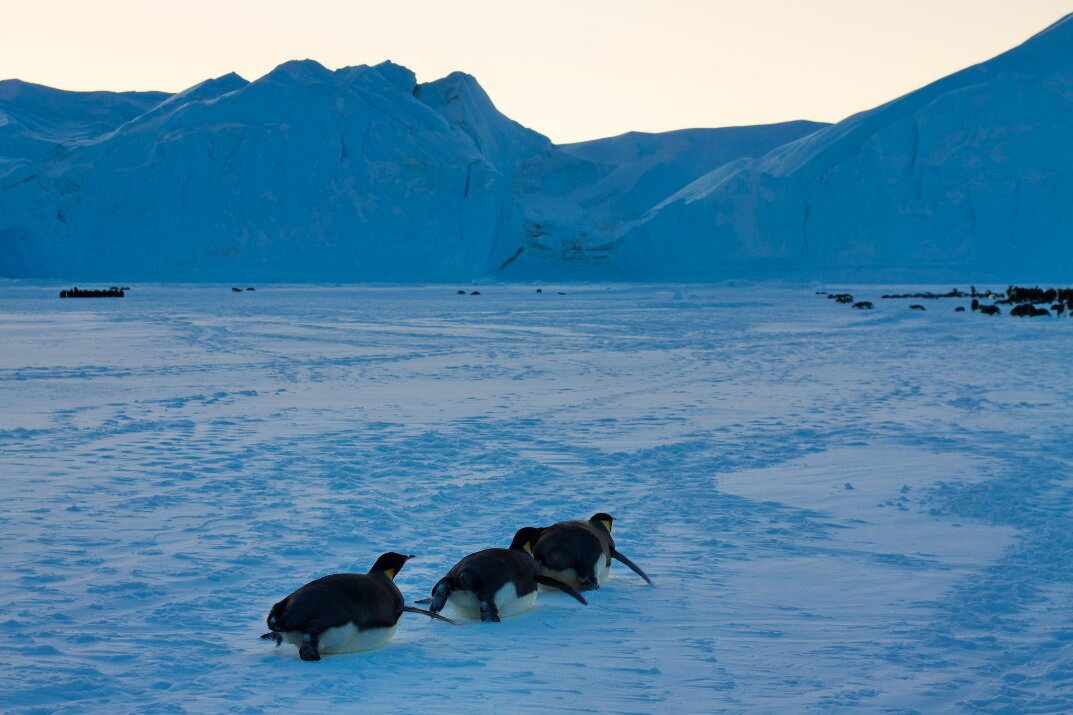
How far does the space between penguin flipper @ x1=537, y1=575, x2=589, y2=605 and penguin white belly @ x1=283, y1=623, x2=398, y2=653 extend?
0.58m

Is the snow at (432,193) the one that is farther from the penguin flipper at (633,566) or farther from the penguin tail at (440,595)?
the penguin tail at (440,595)

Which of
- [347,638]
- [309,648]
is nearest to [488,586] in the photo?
[347,638]

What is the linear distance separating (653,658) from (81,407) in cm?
558

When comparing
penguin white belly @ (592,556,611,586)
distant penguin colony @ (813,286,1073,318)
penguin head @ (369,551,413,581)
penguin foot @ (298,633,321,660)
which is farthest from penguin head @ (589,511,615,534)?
distant penguin colony @ (813,286,1073,318)

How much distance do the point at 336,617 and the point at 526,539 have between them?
0.79 meters

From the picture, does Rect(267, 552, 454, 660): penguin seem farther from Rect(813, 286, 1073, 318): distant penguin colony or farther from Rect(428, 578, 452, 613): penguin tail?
Rect(813, 286, 1073, 318): distant penguin colony

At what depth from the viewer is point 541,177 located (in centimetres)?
5050

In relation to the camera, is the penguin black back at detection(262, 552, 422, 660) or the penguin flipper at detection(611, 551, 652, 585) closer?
the penguin black back at detection(262, 552, 422, 660)

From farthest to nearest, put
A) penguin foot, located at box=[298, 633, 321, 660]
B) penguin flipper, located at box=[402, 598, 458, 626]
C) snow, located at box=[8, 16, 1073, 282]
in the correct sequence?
snow, located at box=[8, 16, 1073, 282] < penguin flipper, located at box=[402, 598, 458, 626] < penguin foot, located at box=[298, 633, 321, 660]

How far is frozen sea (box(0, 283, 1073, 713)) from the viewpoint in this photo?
2512 mm

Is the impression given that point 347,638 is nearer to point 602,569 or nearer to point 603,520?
point 602,569

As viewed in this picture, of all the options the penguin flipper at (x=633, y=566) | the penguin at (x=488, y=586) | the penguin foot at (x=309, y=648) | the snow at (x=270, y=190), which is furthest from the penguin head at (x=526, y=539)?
the snow at (x=270, y=190)

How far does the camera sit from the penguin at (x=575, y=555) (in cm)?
323

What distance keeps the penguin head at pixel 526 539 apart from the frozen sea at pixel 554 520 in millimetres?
195
